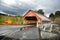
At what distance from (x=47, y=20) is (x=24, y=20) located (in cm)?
179

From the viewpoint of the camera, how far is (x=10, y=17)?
7.43 metres

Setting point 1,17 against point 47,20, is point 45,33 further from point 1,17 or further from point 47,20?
point 1,17

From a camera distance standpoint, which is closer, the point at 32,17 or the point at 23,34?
the point at 23,34

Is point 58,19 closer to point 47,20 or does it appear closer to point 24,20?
point 47,20

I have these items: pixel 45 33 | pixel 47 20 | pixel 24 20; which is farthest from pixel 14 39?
pixel 24 20

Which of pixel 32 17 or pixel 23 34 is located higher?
pixel 32 17

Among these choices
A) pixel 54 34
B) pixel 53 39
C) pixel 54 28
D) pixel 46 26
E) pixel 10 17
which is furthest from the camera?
pixel 10 17

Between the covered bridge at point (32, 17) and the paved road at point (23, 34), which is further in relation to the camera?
the covered bridge at point (32, 17)

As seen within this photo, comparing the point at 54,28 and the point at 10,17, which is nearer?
the point at 54,28

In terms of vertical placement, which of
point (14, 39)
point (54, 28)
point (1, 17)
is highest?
point (1, 17)

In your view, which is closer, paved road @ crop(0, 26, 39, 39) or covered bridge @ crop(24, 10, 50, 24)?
paved road @ crop(0, 26, 39, 39)

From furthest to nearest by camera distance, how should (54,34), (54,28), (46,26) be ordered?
1. (46,26)
2. (54,28)
3. (54,34)

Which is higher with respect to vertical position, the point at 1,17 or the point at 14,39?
the point at 1,17

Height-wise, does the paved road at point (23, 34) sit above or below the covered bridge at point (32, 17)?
below
